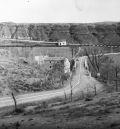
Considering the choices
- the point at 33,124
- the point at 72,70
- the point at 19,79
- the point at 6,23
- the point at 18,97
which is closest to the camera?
the point at 33,124

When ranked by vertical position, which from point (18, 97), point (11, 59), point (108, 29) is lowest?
point (18, 97)

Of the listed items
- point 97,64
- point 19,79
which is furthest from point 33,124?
point 97,64

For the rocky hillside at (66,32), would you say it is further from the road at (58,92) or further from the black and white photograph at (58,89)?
the road at (58,92)

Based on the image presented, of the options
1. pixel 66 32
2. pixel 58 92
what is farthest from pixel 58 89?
pixel 66 32

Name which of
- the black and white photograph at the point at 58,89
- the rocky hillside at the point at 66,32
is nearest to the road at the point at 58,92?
the black and white photograph at the point at 58,89

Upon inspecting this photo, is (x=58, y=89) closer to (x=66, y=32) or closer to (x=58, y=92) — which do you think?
(x=58, y=92)

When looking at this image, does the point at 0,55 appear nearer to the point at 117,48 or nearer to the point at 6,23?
the point at 117,48

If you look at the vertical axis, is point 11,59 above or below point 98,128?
above

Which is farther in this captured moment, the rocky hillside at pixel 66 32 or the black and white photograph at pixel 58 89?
the rocky hillside at pixel 66 32
